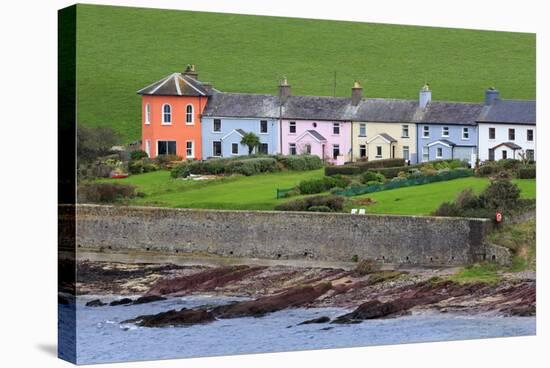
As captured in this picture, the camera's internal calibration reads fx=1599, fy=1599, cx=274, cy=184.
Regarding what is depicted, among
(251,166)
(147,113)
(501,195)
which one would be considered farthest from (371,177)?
(147,113)

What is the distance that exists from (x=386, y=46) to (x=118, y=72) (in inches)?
258

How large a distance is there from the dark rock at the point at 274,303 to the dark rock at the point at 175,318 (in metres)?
0.30

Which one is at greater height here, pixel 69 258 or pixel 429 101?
pixel 429 101

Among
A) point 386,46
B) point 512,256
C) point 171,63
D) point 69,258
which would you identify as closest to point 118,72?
point 171,63

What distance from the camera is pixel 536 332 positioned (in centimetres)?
3609

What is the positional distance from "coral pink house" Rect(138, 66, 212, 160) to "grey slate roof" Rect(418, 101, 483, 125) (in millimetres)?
5286

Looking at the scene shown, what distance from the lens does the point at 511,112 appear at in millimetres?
36125

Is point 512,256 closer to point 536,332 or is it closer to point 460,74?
point 536,332

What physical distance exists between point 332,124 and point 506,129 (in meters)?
4.03

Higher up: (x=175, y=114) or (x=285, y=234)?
(x=175, y=114)

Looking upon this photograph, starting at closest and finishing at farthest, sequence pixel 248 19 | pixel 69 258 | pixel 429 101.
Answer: pixel 69 258, pixel 248 19, pixel 429 101

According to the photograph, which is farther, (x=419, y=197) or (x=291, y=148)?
(x=419, y=197)

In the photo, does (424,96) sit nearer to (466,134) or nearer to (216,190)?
(466,134)

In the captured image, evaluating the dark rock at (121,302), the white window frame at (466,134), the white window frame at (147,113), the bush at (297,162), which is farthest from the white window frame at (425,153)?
the dark rock at (121,302)
